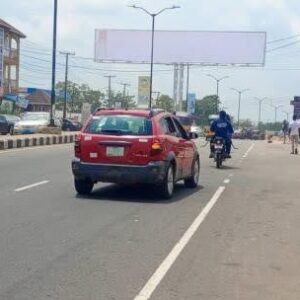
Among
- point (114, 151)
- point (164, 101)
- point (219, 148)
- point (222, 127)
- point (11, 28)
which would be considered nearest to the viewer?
point (114, 151)

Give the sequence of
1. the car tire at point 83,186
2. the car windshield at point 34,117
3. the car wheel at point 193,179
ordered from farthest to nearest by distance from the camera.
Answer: the car windshield at point 34,117 < the car wheel at point 193,179 < the car tire at point 83,186

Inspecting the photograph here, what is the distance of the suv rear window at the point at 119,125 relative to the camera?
1277cm

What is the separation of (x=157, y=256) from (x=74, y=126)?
56.2 meters

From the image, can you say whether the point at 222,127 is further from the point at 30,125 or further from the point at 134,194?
the point at 30,125

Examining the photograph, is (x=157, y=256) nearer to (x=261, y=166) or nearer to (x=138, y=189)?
(x=138, y=189)

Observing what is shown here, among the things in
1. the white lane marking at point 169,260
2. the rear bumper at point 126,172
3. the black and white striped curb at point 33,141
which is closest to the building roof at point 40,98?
the black and white striped curb at point 33,141

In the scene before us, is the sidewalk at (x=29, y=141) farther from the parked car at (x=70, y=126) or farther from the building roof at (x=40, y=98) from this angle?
the building roof at (x=40, y=98)

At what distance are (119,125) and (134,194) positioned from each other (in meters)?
1.51

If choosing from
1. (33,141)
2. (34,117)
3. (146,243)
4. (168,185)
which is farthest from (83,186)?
(34,117)

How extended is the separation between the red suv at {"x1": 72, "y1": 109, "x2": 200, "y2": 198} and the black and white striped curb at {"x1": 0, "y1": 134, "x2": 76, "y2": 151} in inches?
620

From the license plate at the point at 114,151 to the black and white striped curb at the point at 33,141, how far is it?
1614 cm

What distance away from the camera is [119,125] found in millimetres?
12922

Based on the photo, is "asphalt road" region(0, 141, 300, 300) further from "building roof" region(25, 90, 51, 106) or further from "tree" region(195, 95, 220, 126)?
"tree" region(195, 95, 220, 126)

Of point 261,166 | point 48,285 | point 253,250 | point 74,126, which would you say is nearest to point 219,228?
point 253,250
